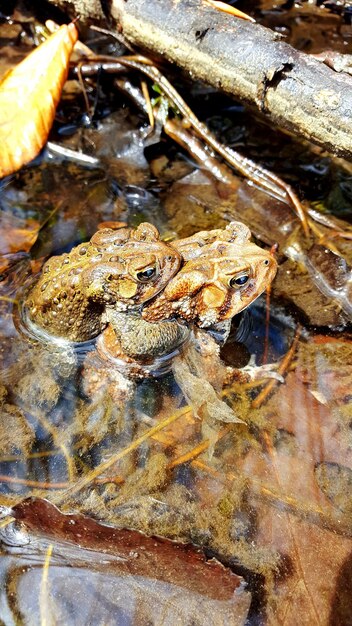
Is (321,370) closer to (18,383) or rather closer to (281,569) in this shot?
(281,569)

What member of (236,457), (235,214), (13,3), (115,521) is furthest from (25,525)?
(13,3)

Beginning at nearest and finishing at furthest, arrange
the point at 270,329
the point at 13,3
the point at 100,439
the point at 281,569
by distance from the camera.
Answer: the point at 281,569, the point at 100,439, the point at 270,329, the point at 13,3

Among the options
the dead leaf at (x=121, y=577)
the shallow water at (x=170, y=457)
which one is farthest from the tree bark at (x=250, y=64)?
the dead leaf at (x=121, y=577)

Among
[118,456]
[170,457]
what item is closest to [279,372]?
[170,457]

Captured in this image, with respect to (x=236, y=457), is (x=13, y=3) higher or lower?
higher

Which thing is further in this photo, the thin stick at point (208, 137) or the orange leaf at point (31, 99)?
the thin stick at point (208, 137)

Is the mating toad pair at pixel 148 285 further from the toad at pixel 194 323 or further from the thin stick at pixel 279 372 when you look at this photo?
the thin stick at pixel 279 372
